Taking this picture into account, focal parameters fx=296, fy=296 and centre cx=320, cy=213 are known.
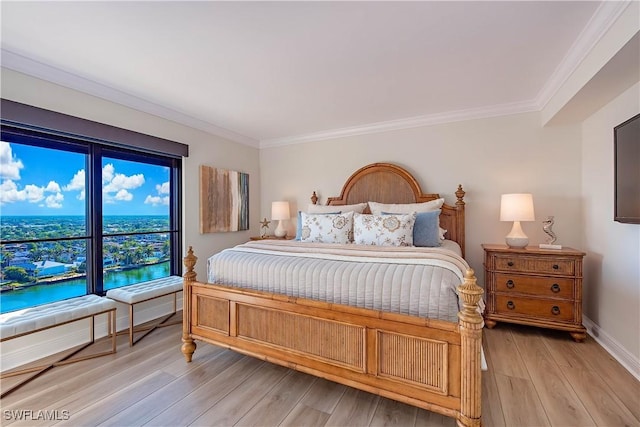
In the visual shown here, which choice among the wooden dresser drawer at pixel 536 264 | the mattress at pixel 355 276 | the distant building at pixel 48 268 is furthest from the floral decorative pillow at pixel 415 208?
the distant building at pixel 48 268

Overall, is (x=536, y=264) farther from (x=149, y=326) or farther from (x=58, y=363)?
(x=58, y=363)

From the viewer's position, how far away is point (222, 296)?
2.20 m

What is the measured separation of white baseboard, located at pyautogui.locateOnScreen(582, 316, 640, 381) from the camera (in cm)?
206

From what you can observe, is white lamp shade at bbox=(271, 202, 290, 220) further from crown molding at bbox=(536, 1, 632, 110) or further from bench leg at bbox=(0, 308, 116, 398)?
crown molding at bbox=(536, 1, 632, 110)

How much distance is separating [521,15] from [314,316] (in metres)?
2.20

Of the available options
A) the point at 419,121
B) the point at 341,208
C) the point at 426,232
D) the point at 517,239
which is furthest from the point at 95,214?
the point at 517,239

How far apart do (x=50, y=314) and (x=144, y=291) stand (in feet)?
2.18

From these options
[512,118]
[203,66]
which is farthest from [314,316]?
[512,118]

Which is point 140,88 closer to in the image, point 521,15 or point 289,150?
point 289,150

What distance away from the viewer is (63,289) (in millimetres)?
2680

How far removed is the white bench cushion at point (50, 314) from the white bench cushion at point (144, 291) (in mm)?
125

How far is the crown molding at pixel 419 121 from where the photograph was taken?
3191 mm

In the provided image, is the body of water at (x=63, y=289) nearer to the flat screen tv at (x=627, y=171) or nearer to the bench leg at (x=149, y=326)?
the bench leg at (x=149, y=326)

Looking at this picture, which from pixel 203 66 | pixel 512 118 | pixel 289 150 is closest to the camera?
pixel 203 66
